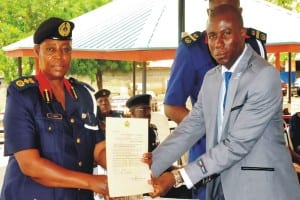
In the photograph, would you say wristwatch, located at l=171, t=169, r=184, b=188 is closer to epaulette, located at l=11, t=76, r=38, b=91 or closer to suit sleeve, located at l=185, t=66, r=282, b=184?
suit sleeve, located at l=185, t=66, r=282, b=184

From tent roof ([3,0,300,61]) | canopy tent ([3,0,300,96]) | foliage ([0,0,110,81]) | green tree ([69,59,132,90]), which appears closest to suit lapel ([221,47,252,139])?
canopy tent ([3,0,300,96])

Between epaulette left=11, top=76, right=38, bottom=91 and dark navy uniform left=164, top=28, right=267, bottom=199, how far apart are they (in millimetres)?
967

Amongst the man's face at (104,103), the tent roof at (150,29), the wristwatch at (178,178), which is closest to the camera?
the wristwatch at (178,178)

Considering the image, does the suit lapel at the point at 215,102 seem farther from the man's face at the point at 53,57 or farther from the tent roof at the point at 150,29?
the tent roof at the point at 150,29

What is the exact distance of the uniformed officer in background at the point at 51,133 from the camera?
2070 mm

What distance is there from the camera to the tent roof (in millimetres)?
5273

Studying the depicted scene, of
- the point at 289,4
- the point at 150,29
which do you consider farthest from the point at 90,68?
the point at 150,29

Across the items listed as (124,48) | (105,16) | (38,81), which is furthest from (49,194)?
(105,16)

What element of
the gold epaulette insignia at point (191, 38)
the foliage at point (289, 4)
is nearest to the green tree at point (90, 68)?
the foliage at point (289, 4)

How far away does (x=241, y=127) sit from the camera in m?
2.25

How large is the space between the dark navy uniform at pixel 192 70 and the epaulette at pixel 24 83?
97 centimetres

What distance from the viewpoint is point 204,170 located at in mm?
2389

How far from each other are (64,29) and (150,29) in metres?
3.30

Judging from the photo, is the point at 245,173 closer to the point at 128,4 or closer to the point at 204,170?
the point at 204,170
